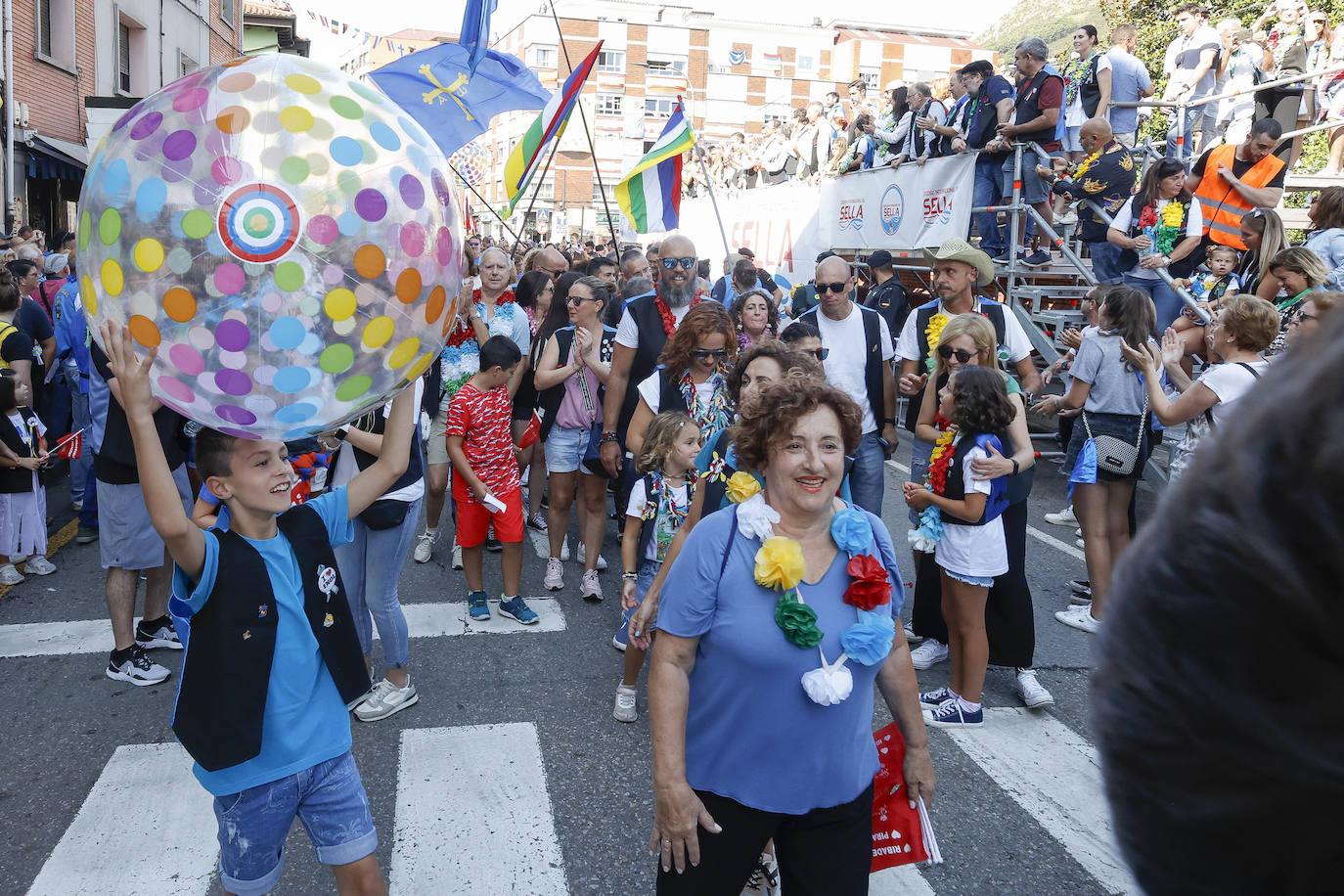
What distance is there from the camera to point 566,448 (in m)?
6.30

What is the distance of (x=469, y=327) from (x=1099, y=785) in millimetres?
6248

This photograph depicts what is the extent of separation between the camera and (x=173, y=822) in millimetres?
3559

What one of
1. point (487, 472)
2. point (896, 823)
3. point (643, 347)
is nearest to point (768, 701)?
point (896, 823)

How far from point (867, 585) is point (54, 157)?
20975 millimetres

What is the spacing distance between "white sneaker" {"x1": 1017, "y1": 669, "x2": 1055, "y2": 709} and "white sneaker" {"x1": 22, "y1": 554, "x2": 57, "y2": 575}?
5844mm

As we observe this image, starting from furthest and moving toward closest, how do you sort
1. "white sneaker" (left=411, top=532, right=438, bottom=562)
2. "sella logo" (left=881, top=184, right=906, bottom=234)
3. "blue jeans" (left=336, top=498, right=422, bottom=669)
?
"sella logo" (left=881, top=184, right=906, bottom=234), "white sneaker" (left=411, top=532, right=438, bottom=562), "blue jeans" (left=336, top=498, right=422, bottom=669)

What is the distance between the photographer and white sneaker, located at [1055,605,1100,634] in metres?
5.64

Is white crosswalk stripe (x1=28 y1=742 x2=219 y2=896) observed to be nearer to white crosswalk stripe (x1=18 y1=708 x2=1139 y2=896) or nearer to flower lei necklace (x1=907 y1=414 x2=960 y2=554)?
white crosswalk stripe (x1=18 y1=708 x2=1139 y2=896)

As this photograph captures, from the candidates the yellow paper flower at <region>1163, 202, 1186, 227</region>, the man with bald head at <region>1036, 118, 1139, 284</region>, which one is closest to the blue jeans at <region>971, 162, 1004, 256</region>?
the man with bald head at <region>1036, 118, 1139, 284</region>

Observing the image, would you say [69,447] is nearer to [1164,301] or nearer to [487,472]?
[487,472]

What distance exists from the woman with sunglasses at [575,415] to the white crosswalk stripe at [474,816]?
6.59 ft

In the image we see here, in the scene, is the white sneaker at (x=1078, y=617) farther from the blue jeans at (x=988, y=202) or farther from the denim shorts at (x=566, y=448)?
the blue jeans at (x=988, y=202)

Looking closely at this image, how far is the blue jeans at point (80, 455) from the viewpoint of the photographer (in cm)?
752

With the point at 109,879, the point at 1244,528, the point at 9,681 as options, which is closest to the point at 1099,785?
the point at 1244,528
